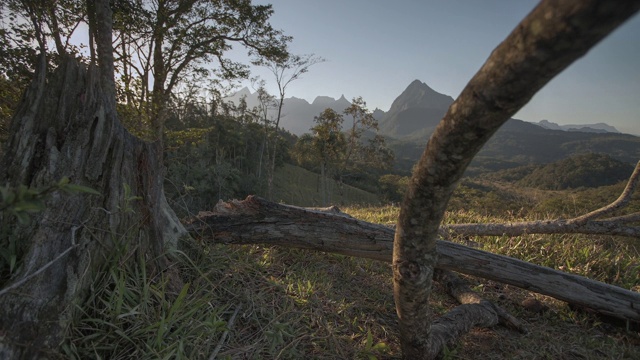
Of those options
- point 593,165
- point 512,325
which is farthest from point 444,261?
point 593,165

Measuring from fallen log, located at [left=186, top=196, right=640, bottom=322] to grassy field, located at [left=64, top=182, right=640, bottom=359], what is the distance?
26cm

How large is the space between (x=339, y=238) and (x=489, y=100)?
2316mm

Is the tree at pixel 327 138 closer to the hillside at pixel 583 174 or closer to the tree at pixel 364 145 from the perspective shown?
the tree at pixel 364 145

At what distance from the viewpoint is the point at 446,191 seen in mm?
1175

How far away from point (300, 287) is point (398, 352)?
959 mm

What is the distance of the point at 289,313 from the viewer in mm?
2234

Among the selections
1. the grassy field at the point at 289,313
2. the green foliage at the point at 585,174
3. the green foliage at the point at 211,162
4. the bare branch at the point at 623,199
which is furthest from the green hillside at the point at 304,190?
the green foliage at the point at 585,174

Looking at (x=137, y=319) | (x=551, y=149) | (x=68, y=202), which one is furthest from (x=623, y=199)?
(x=551, y=149)

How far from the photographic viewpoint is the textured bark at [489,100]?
626mm

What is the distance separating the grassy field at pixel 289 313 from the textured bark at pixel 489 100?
38.2 inches

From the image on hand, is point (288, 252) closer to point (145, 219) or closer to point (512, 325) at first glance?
point (145, 219)

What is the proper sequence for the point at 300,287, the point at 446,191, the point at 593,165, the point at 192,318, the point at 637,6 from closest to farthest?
the point at 637,6, the point at 446,191, the point at 192,318, the point at 300,287, the point at 593,165

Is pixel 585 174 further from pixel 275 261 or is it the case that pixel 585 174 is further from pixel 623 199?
pixel 275 261

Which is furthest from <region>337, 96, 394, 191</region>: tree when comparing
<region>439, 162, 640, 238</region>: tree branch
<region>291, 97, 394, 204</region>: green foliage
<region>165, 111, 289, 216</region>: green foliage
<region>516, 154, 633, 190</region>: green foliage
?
<region>516, 154, 633, 190</region>: green foliage
